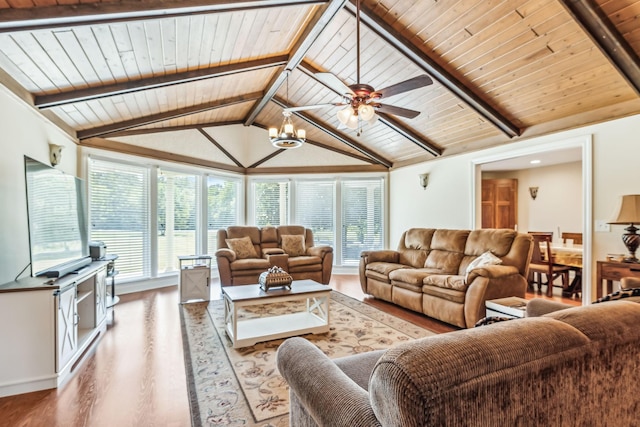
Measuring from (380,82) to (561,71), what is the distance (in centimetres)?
202

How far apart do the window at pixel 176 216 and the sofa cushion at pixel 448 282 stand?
438 cm

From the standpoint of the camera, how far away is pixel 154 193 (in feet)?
18.3

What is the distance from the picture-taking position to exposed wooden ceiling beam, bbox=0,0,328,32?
2.20 m

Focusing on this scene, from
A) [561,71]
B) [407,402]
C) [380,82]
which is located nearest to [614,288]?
[561,71]

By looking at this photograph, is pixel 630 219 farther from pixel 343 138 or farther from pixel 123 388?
pixel 123 388

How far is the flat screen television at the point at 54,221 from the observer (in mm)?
2602

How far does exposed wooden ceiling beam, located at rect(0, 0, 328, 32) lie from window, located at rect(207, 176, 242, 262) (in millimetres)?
4221

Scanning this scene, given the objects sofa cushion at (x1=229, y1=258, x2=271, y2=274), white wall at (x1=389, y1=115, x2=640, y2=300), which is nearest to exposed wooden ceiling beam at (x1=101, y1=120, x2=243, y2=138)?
sofa cushion at (x1=229, y1=258, x2=271, y2=274)

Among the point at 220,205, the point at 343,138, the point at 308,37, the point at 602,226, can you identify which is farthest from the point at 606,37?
the point at 220,205

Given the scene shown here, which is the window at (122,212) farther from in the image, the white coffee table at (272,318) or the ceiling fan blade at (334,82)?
the ceiling fan blade at (334,82)

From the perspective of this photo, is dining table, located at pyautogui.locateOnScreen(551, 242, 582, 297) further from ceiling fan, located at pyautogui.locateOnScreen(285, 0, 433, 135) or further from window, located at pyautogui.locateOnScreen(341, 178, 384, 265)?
ceiling fan, located at pyautogui.locateOnScreen(285, 0, 433, 135)

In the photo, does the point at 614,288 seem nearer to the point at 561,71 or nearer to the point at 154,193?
the point at 561,71

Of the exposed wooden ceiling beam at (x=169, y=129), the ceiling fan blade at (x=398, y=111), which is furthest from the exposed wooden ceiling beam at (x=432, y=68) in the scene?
the exposed wooden ceiling beam at (x=169, y=129)

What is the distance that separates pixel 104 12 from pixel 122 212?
3.53m
